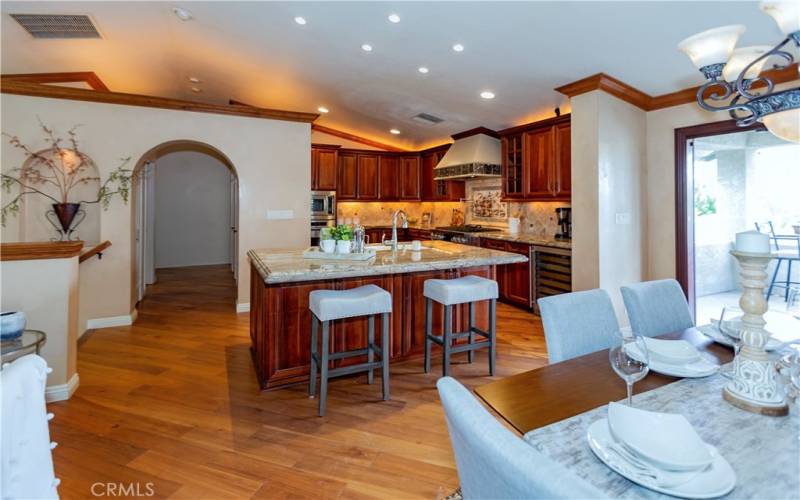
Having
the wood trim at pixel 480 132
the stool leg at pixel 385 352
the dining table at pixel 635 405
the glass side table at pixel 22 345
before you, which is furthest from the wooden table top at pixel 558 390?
the wood trim at pixel 480 132

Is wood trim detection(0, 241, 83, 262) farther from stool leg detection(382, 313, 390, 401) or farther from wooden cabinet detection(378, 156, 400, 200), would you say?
wooden cabinet detection(378, 156, 400, 200)

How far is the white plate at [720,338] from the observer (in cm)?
141

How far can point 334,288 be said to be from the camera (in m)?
2.94

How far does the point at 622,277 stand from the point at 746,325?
320cm

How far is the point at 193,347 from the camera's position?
3689mm

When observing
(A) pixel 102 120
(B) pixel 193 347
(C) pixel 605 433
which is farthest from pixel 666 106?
(A) pixel 102 120

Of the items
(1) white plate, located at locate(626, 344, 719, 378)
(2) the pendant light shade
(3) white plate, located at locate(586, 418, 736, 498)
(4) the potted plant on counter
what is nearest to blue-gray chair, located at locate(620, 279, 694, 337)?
(1) white plate, located at locate(626, 344, 719, 378)

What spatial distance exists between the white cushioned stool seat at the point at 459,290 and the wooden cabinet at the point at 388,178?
4.78 m

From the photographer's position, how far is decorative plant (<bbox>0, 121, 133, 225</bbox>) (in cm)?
412

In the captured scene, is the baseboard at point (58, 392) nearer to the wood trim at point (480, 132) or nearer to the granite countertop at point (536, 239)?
the granite countertop at point (536, 239)

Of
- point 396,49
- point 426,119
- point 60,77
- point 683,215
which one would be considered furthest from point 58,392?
point 683,215

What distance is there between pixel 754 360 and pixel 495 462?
98 cm

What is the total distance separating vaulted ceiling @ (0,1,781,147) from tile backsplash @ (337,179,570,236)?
1.25 metres

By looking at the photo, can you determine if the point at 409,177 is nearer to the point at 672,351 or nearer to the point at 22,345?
the point at 22,345
